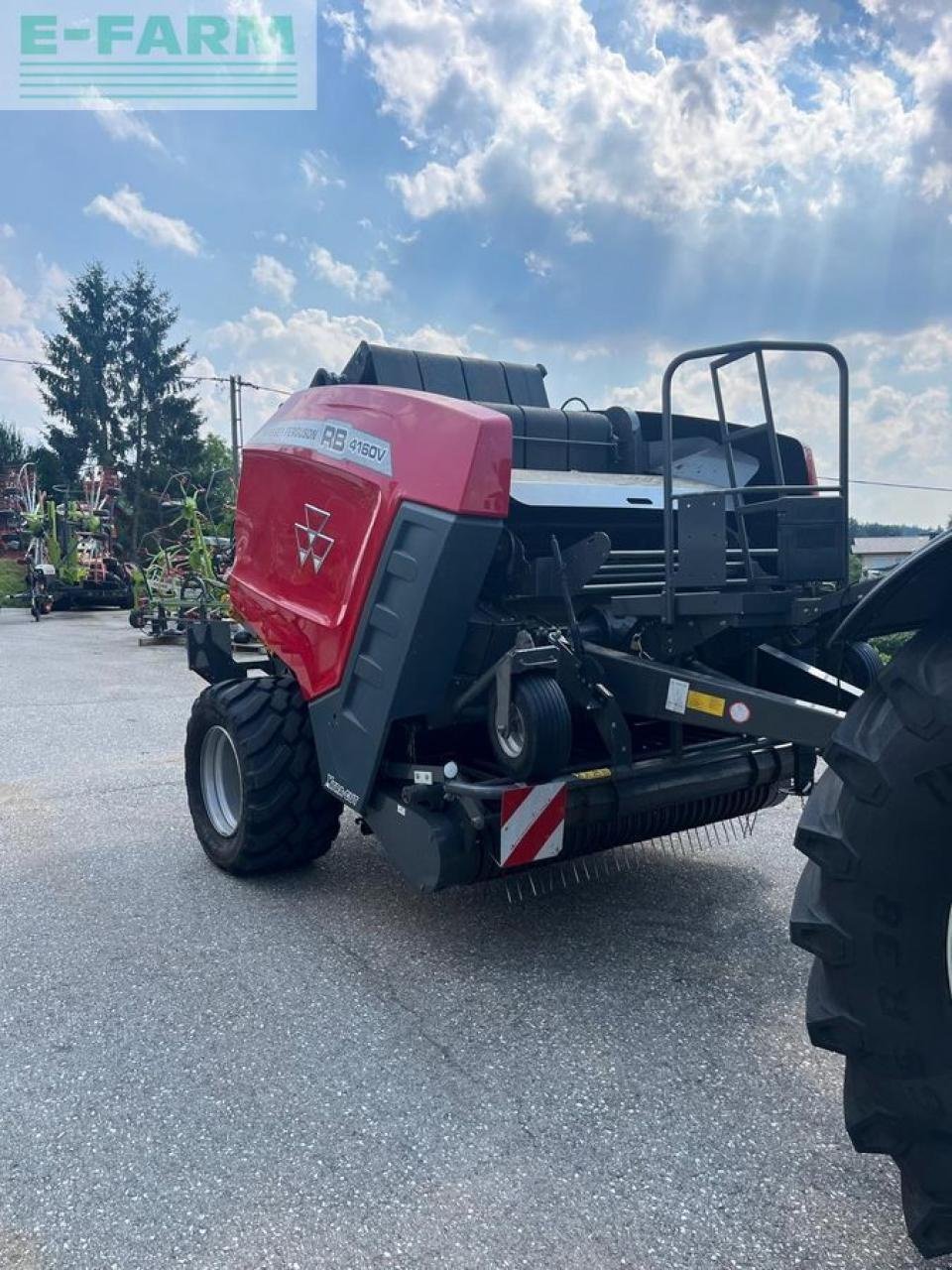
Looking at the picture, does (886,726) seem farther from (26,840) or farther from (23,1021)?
(26,840)

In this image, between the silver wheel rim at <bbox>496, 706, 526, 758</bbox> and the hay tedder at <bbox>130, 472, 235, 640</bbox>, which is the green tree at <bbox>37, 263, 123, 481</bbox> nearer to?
the hay tedder at <bbox>130, 472, 235, 640</bbox>

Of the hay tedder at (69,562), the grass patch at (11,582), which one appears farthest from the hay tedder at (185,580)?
the grass patch at (11,582)

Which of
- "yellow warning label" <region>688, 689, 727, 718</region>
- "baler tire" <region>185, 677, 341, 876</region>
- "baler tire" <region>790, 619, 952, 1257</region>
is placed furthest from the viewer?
"baler tire" <region>185, 677, 341, 876</region>

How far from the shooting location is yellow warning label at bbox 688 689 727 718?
115 inches

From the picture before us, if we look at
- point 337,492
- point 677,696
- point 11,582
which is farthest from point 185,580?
point 11,582

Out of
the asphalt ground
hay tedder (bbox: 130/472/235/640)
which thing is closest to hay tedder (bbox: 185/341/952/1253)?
the asphalt ground

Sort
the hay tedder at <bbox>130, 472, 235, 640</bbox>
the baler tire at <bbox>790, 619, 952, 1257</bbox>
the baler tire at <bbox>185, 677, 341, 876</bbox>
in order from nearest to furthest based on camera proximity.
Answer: the baler tire at <bbox>790, 619, 952, 1257</bbox> < the baler tire at <bbox>185, 677, 341, 876</bbox> < the hay tedder at <bbox>130, 472, 235, 640</bbox>

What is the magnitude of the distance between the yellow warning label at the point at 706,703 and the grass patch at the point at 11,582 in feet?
81.6

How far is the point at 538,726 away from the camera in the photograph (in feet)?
9.92

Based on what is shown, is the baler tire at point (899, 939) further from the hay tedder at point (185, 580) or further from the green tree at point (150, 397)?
the green tree at point (150, 397)

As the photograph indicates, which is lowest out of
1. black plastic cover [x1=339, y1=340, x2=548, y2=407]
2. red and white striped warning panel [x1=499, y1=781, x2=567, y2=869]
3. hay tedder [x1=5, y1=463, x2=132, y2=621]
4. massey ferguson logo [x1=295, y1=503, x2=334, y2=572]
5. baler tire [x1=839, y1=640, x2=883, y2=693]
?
hay tedder [x1=5, y1=463, x2=132, y2=621]

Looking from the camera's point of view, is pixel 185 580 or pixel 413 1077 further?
pixel 185 580

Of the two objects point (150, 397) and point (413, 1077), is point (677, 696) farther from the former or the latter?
point (150, 397)

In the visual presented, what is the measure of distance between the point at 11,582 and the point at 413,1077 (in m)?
33.7
